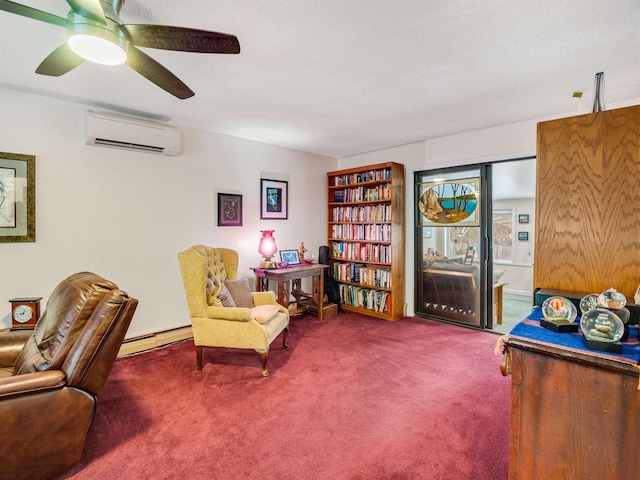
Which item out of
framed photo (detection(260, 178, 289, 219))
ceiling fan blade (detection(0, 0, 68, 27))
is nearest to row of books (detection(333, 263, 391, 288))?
framed photo (detection(260, 178, 289, 219))

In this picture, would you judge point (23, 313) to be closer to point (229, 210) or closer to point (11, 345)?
point (11, 345)

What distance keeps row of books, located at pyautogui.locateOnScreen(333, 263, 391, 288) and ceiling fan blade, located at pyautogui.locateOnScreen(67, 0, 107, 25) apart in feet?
12.3

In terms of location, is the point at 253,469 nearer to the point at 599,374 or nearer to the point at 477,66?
the point at 599,374

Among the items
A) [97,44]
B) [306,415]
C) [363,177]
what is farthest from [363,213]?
[97,44]

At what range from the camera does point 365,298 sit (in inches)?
179

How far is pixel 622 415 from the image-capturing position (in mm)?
1066

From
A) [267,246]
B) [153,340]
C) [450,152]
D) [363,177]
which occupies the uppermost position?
[450,152]

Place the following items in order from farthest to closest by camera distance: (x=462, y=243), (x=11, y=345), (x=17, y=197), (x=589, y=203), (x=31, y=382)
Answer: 1. (x=462, y=243)
2. (x=17, y=197)
3. (x=11, y=345)
4. (x=589, y=203)
5. (x=31, y=382)

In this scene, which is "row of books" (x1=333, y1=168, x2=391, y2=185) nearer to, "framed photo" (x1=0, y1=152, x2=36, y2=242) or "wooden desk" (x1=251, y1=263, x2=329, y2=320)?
"wooden desk" (x1=251, y1=263, x2=329, y2=320)

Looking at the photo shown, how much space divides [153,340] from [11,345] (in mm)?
1322

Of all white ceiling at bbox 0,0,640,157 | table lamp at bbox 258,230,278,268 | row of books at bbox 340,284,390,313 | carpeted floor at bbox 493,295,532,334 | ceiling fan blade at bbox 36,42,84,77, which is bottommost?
carpeted floor at bbox 493,295,532,334

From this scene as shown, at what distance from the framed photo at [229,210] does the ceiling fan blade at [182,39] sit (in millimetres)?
2364

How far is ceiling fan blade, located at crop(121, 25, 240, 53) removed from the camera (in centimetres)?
145

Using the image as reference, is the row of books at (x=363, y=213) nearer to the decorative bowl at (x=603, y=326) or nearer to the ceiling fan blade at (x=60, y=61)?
the decorative bowl at (x=603, y=326)
